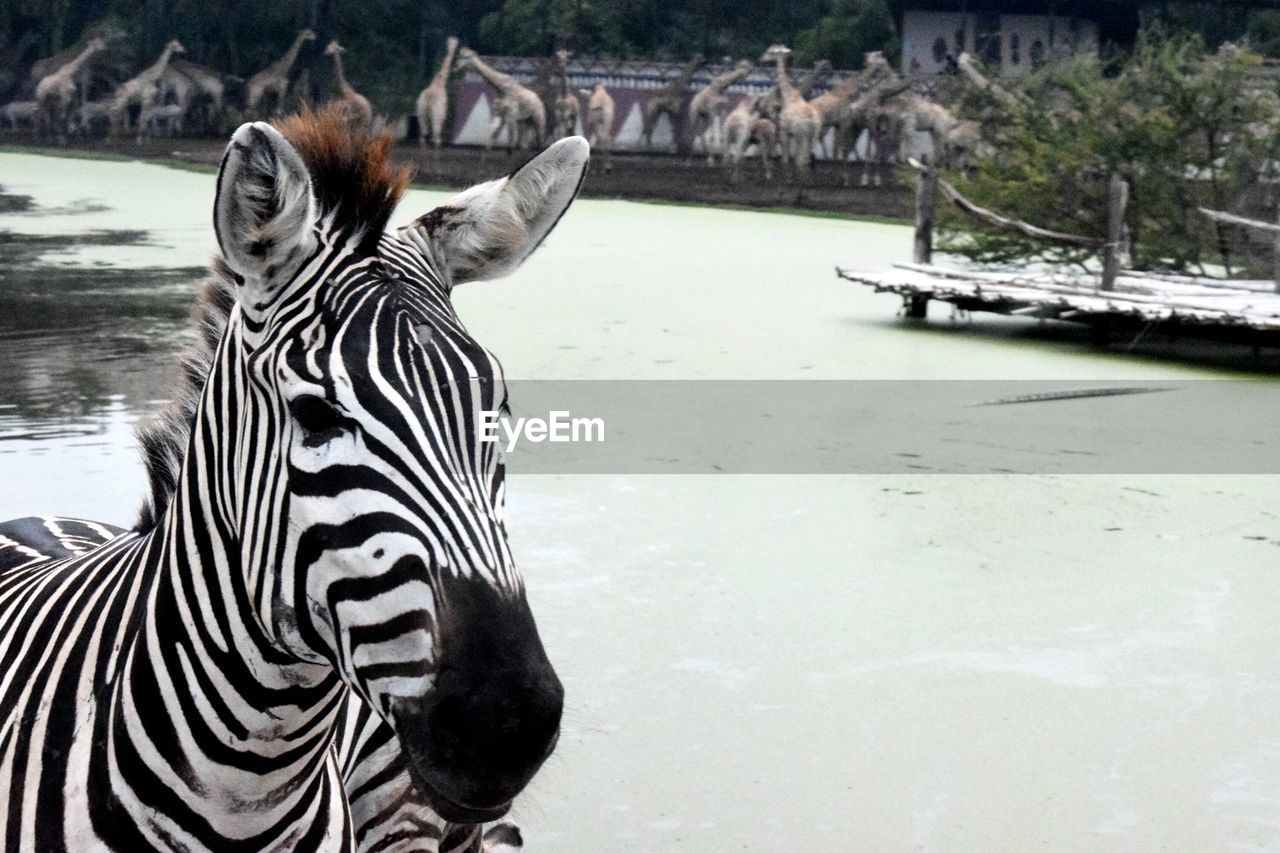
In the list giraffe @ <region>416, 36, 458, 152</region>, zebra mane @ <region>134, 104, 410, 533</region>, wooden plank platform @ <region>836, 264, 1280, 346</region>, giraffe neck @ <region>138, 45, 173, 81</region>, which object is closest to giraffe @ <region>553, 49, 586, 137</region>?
giraffe @ <region>416, 36, 458, 152</region>

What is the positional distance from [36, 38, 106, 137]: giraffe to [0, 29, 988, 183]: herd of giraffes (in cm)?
2

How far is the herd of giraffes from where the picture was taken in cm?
2181

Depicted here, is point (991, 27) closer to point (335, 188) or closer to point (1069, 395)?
point (1069, 395)

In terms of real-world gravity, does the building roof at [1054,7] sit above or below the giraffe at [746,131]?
above

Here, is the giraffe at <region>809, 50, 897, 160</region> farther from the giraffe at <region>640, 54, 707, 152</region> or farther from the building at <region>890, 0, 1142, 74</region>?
the building at <region>890, 0, 1142, 74</region>

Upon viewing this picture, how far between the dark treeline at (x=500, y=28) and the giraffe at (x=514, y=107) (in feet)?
11.2

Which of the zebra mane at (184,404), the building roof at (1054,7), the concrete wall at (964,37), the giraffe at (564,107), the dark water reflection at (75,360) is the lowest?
the dark water reflection at (75,360)

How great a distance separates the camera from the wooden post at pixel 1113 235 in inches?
375

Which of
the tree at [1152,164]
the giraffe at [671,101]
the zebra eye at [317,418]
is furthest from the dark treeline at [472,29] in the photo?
the zebra eye at [317,418]

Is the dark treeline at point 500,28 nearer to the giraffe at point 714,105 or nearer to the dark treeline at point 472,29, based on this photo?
the dark treeline at point 472,29

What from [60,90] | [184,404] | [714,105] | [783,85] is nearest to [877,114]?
[783,85]

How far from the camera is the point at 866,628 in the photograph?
13.8ft

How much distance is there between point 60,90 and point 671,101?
34.5ft

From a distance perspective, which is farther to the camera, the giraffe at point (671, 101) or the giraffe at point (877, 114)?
the giraffe at point (671, 101)
